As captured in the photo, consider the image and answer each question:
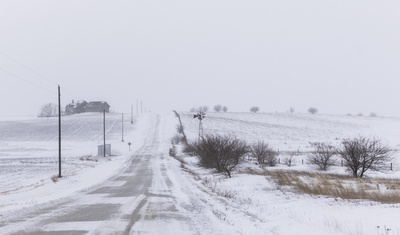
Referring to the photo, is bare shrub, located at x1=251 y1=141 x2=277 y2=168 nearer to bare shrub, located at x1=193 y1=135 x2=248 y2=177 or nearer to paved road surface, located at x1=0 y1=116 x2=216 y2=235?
bare shrub, located at x1=193 y1=135 x2=248 y2=177

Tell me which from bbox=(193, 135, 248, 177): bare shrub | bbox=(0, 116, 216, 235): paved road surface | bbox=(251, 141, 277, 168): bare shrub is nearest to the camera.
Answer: bbox=(0, 116, 216, 235): paved road surface

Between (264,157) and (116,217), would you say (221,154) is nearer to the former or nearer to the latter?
(264,157)

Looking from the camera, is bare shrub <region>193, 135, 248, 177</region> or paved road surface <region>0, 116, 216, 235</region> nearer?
paved road surface <region>0, 116, 216, 235</region>

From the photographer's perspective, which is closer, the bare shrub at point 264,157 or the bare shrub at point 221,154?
the bare shrub at point 221,154

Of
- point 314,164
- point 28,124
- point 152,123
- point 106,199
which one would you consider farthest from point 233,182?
point 28,124

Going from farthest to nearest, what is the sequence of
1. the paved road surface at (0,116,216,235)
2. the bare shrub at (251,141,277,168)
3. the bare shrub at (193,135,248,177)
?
the bare shrub at (251,141,277,168) → the bare shrub at (193,135,248,177) → the paved road surface at (0,116,216,235)

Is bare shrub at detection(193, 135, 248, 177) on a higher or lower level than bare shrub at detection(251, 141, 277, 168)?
higher

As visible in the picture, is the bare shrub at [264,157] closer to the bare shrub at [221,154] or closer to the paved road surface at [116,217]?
the bare shrub at [221,154]

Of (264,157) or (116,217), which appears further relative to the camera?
(264,157)

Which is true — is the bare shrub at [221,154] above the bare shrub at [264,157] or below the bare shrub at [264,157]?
above

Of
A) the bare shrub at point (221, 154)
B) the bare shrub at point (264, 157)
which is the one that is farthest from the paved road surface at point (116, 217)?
the bare shrub at point (264, 157)

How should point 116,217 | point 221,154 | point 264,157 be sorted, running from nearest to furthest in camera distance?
point 116,217, point 221,154, point 264,157

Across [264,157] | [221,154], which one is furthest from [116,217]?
[264,157]

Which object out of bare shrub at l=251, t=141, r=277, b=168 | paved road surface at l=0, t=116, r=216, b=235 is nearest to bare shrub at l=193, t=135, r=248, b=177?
paved road surface at l=0, t=116, r=216, b=235
